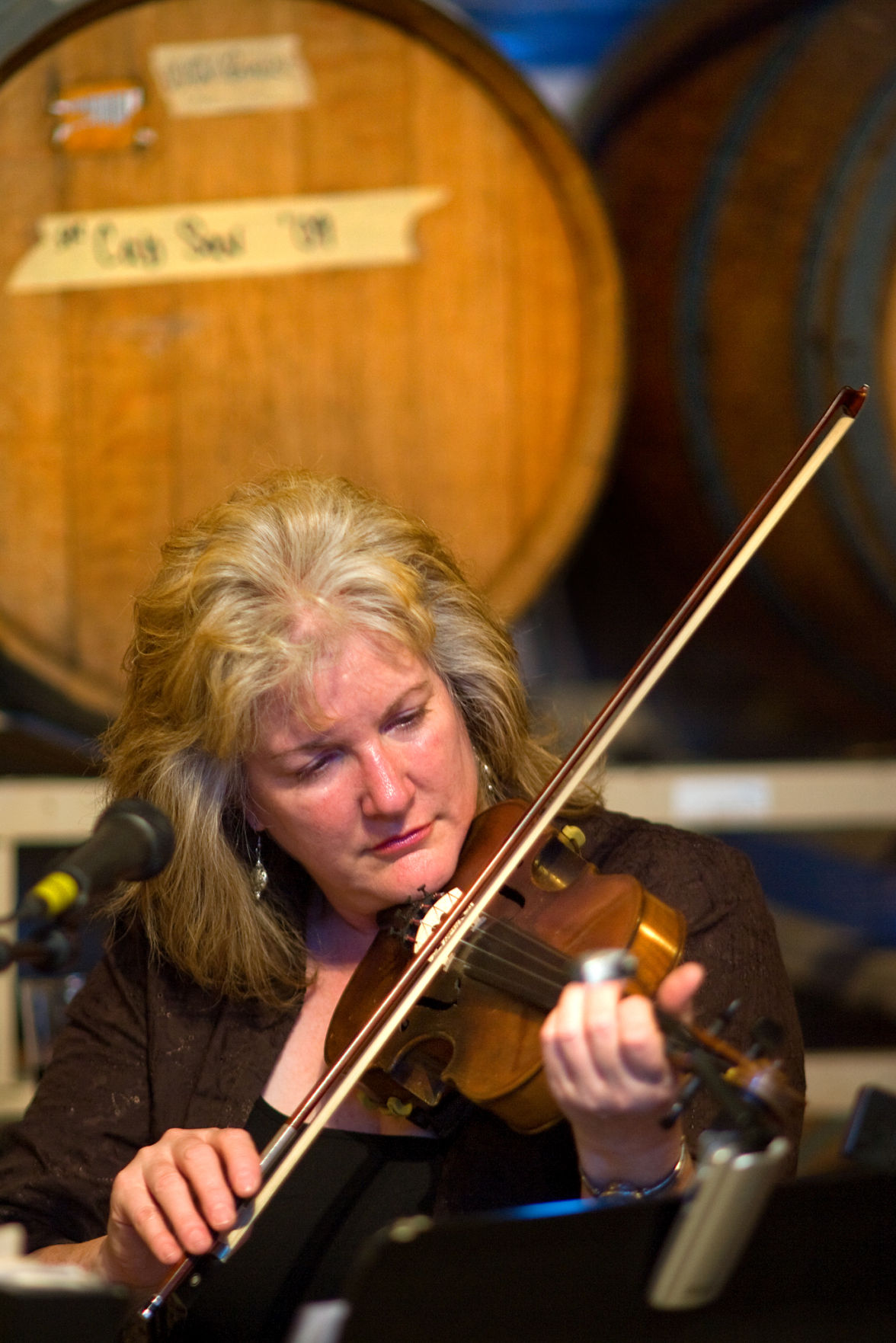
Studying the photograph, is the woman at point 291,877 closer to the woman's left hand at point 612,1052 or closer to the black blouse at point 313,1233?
the black blouse at point 313,1233

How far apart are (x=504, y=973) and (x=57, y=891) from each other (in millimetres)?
398

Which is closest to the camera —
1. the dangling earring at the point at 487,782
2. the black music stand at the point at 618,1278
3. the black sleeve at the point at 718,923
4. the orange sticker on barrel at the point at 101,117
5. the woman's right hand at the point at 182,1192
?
the black music stand at the point at 618,1278

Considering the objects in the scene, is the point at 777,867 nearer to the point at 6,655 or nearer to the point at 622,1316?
the point at 6,655

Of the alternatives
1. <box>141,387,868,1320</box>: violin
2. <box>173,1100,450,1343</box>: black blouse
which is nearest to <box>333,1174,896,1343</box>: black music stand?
<box>141,387,868,1320</box>: violin

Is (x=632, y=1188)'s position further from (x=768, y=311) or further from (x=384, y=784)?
(x=768, y=311)

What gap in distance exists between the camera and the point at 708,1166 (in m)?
0.74

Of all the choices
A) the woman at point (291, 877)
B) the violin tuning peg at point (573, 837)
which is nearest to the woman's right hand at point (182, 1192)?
the woman at point (291, 877)

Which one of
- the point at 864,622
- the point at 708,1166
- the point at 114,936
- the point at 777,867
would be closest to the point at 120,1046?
the point at 114,936

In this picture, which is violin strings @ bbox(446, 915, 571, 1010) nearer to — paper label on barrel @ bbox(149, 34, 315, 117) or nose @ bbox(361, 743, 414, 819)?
nose @ bbox(361, 743, 414, 819)

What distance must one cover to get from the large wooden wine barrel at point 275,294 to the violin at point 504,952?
1.88 ft

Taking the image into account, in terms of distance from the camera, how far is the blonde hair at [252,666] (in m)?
1.29

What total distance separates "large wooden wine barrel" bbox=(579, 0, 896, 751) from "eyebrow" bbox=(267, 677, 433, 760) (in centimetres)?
75

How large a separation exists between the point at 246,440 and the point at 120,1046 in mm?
719

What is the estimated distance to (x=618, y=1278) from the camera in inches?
30.5
